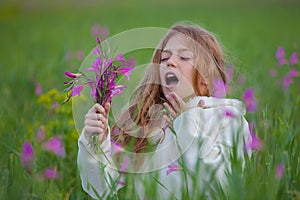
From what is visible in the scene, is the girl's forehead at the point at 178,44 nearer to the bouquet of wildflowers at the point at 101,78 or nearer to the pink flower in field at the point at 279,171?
the bouquet of wildflowers at the point at 101,78

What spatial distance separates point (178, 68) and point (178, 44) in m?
0.15

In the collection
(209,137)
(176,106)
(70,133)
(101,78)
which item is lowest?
(70,133)

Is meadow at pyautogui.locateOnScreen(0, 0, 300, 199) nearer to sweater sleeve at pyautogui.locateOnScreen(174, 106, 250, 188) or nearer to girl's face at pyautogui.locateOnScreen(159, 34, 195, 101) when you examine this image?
sweater sleeve at pyautogui.locateOnScreen(174, 106, 250, 188)

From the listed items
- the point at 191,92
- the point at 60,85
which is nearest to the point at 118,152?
the point at 191,92

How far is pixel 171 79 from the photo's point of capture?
70.8 inches

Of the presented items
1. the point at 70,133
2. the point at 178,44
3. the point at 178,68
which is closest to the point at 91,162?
the point at 178,68

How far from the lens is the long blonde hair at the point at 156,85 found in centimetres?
189

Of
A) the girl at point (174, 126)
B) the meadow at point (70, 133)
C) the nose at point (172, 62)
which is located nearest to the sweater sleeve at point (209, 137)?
the girl at point (174, 126)

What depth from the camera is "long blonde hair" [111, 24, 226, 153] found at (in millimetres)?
1895

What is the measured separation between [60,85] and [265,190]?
2.87 meters

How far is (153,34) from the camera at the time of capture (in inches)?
75.7

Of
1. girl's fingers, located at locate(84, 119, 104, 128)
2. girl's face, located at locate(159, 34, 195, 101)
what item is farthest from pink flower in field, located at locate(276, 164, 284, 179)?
girl's fingers, located at locate(84, 119, 104, 128)

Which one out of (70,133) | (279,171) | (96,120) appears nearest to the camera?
(279,171)

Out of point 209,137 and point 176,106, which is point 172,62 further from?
point 209,137
